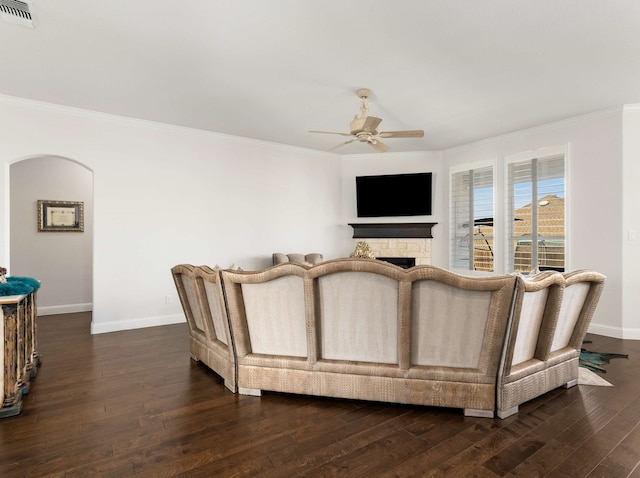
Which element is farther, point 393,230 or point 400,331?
point 393,230

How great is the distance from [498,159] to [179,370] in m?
5.33

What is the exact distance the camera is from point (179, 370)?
10.7 ft

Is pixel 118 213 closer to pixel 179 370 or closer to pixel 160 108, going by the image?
pixel 160 108

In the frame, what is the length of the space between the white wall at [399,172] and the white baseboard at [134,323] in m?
3.31

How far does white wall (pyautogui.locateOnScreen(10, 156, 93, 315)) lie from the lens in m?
5.73

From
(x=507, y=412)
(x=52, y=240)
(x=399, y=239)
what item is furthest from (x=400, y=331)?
(x=52, y=240)

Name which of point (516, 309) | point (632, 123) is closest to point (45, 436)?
point (516, 309)

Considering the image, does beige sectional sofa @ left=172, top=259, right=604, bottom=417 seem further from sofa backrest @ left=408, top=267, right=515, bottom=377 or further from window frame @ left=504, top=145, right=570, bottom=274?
window frame @ left=504, top=145, right=570, bottom=274

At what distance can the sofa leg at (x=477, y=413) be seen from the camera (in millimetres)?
2292

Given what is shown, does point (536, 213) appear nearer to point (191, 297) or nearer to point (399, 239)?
point (399, 239)

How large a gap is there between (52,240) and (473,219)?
22.6 feet

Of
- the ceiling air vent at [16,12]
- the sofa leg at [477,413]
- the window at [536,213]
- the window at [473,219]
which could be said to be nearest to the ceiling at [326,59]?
Answer: the ceiling air vent at [16,12]

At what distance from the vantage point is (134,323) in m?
4.94

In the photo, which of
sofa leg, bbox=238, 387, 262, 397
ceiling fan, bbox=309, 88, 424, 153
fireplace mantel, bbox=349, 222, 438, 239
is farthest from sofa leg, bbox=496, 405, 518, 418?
fireplace mantel, bbox=349, 222, 438, 239
